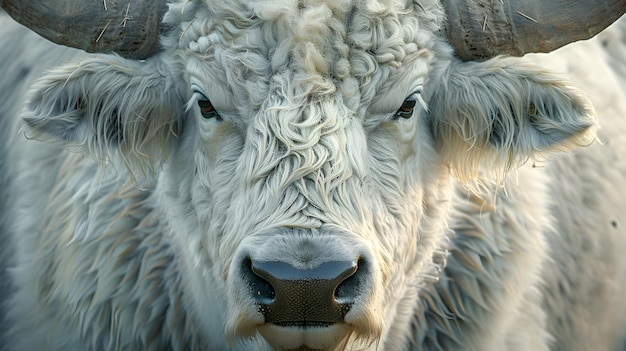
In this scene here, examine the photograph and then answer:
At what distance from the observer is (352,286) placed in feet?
11.8

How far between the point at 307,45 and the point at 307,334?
3.75 feet

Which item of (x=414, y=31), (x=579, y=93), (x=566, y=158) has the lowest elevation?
(x=566, y=158)

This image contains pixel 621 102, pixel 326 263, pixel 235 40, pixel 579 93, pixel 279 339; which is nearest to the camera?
pixel 326 263

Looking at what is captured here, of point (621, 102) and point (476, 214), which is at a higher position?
point (476, 214)

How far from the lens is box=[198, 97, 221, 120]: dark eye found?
4.23 m

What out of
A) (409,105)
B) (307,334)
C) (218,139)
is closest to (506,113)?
(409,105)

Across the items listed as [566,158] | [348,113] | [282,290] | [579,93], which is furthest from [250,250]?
[566,158]

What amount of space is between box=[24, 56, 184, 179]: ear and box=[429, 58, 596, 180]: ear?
125cm

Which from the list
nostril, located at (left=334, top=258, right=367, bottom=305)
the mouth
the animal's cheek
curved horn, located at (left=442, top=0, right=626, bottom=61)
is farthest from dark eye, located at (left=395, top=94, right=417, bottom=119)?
the mouth

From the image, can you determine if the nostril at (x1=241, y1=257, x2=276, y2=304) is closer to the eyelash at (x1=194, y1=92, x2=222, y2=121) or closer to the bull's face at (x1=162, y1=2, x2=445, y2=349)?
the bull's face at (x1=162, y1=2, x2=445, y2=349)

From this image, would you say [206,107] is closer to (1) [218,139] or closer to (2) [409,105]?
(1) [218,139]

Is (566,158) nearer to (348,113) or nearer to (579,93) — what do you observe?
(579,93)

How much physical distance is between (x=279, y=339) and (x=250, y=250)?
0.39m

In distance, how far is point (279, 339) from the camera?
147 inches
